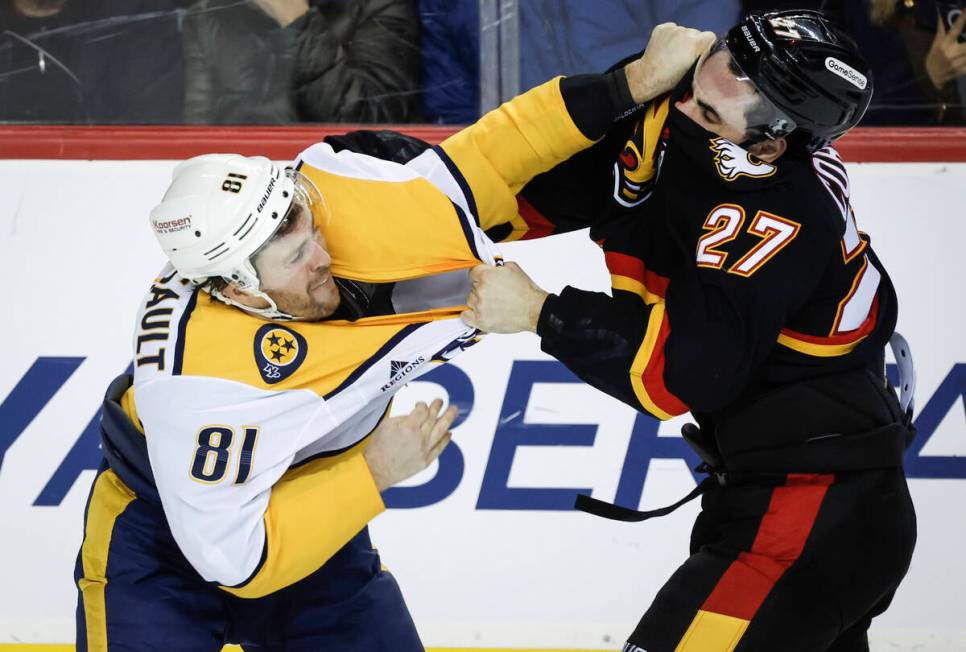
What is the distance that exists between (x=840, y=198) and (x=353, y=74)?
64.3 inches

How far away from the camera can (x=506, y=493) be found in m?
3.05

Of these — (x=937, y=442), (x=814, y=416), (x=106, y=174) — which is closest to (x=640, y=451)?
(x=937, y=442)

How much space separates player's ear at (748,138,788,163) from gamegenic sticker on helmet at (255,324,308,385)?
86 centimetres

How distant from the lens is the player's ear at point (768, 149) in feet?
6.54

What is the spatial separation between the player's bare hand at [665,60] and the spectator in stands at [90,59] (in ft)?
5.17

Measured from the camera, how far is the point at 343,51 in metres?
3.20

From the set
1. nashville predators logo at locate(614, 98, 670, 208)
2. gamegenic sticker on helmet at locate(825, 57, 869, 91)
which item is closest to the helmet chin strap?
nashville predators logo at locate(614, 98, 670, 208)

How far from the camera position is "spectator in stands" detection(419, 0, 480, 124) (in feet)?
10.6

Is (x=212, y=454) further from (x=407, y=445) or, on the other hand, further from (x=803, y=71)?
(x=803, y=71)

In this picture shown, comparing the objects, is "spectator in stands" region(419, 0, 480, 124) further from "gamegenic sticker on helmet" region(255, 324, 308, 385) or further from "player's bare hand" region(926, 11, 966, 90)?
"gamegenic sticker on helmet" region(255, 324, 308, 385)

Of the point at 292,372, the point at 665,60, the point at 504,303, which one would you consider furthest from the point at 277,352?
the point at 665,60

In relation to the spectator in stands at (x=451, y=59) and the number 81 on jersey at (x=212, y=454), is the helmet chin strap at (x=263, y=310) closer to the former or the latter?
the number 81 on jersey at (x=212, y=454)

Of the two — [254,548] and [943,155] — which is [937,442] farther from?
[254,548]

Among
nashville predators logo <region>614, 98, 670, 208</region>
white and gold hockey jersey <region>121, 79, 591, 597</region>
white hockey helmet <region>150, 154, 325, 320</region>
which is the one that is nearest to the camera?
white hockey helmet <region>150, 154, 325, 320</region>
